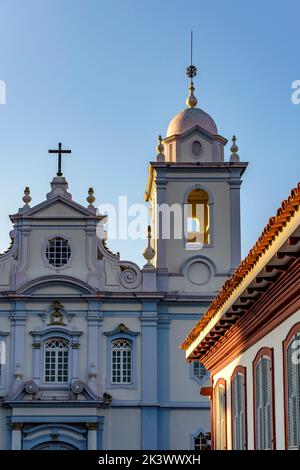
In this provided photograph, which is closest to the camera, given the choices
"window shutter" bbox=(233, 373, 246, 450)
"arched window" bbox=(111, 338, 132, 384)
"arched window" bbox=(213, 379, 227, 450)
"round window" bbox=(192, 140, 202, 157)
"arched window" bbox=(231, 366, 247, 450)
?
"arched window" bbox=(231, 366, 247, 450)

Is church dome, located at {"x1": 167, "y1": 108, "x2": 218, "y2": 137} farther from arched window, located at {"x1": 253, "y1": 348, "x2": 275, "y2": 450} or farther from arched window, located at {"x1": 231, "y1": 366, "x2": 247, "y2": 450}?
arched window, located at {"x1": 253, "y1": 348, "x2": 275, "y2": 450}

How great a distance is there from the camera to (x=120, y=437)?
3500 cm

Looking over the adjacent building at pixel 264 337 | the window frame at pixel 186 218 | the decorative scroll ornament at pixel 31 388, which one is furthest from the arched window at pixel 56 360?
the adjacent building at pixel 264 337

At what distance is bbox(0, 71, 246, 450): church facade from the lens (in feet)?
114

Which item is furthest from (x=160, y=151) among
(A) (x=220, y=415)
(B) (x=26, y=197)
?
(A) (x=220, y=415)

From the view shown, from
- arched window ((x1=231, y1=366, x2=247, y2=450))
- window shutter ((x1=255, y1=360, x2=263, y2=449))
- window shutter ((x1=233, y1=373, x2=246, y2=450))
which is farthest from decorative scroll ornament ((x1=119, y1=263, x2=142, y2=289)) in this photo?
window shutter ((x1=255, y1=360, x2=263, y2=449))

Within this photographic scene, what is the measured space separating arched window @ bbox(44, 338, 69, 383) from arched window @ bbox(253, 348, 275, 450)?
805 inches

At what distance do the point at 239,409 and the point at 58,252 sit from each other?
775 inches

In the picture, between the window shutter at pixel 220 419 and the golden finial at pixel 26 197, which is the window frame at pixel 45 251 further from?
the window shutter at pixel 220 419

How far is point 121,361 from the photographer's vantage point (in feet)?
117

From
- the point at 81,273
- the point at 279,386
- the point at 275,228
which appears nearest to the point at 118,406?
the point at 81,273

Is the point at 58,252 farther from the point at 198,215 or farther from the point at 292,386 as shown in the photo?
the point at 292,386

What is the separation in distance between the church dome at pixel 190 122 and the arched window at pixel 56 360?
867 cm
